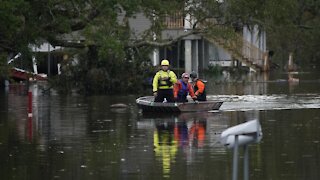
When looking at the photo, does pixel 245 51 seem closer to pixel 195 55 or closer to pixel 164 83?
pixel 195 55

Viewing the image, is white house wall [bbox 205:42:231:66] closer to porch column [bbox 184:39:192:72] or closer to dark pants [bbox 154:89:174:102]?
porch column [bbox 184:39:192:72]

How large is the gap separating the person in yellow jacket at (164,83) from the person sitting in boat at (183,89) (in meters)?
0.29

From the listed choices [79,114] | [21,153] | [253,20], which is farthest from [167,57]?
[21,153]

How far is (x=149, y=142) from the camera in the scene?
728 inches

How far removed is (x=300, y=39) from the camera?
85.6m

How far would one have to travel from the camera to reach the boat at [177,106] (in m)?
26.1

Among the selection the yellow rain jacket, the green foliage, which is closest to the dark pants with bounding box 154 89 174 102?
the yellow rain jacket

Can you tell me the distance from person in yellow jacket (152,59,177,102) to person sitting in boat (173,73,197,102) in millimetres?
285

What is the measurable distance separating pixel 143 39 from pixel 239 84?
11.2 m

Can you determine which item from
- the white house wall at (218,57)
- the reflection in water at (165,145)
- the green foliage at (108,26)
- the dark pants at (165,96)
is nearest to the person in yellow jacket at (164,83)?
the dark pants at (165,96)

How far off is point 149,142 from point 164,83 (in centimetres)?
793

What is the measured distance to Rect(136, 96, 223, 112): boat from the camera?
2612 centimetres

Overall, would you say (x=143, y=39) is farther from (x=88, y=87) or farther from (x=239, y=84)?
(x=239, y=84)

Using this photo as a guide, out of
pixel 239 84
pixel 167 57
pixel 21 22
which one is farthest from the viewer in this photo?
pixel 167 57
